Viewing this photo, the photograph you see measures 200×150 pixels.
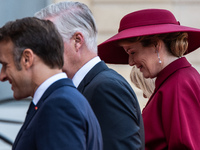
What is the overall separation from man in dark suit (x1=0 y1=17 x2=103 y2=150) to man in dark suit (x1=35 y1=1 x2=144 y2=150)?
0.32 metres

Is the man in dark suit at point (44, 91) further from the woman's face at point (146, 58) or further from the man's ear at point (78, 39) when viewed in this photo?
the woman's face at point (146, 58)

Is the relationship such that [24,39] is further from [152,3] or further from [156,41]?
[152,3]

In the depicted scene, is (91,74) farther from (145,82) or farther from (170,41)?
(145,82)

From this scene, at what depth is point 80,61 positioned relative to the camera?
264 cm

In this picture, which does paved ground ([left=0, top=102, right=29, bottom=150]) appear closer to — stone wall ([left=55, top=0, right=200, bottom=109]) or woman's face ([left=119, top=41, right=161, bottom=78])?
stone wall ([left=55, top=0, right=200, bottom=109])

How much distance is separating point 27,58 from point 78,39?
2.45 feet

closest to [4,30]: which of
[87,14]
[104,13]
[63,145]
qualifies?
[63,145]

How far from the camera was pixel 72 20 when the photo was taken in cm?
267

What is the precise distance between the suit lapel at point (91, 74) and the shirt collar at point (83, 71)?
0.04 metres

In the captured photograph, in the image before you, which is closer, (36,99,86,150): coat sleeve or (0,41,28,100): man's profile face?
(36,99,86,150): coat sleeve

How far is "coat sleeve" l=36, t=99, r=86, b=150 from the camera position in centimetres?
177

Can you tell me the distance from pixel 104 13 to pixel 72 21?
3491 millimetres

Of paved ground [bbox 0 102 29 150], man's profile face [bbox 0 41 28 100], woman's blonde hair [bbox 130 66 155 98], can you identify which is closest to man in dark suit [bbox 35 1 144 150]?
man's profile face [bbox 0 41 28 100]

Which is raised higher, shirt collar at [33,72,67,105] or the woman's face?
shirt collar at [33,72,67,105]
